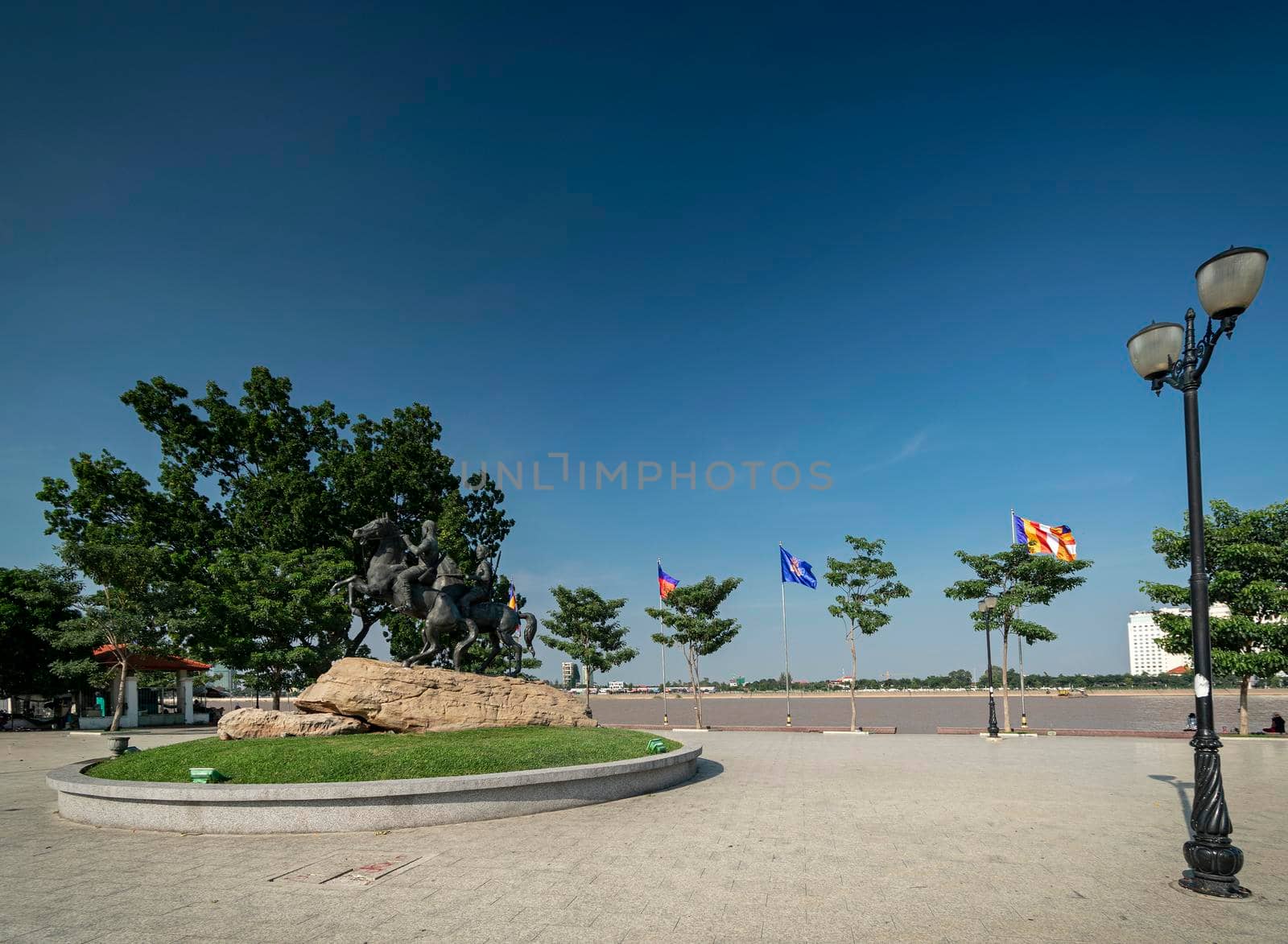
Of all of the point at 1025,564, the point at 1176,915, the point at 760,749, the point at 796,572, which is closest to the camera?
the point at 1176,915

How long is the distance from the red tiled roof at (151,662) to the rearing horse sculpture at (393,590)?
2397 centimetres

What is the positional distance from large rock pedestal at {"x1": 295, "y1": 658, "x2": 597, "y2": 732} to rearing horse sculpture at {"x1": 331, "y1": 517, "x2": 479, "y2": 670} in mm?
1321

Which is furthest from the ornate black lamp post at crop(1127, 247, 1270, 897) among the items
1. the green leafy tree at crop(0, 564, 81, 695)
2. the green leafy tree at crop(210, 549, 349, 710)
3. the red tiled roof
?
the green leafy tree at crop(0, 564, 81, 695)

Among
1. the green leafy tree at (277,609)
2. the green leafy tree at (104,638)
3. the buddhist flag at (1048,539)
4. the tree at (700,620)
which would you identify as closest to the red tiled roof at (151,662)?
the green leafy tree at (104,638)

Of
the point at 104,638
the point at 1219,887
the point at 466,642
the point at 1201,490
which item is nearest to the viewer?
the point at 1219,887

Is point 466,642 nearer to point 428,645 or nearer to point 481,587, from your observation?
point 428,645

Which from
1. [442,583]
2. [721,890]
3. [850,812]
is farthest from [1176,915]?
[442,583]

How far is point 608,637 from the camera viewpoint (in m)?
37.5

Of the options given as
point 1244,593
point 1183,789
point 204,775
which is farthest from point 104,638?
point 1244,593

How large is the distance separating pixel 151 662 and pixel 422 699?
102ft

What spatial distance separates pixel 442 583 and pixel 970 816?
11555mm

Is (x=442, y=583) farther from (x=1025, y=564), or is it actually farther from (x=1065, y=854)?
(x=1025, y=564)

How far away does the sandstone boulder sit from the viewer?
14.3 meters

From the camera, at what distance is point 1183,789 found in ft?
43.9
